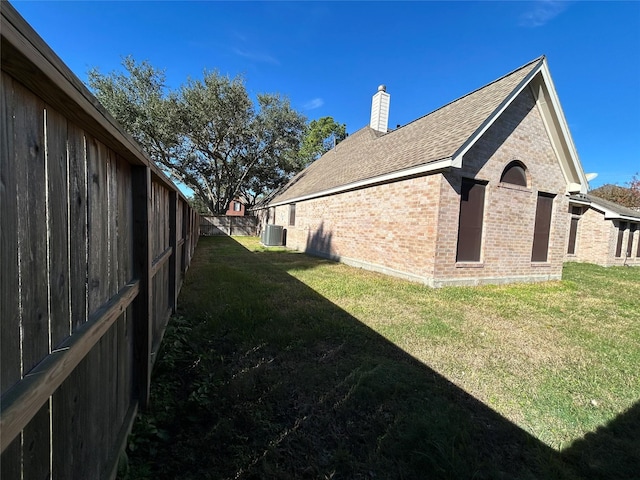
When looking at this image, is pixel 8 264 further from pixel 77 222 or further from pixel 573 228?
pixel 573 228

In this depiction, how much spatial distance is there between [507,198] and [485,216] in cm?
90

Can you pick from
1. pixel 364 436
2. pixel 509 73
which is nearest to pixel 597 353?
pixel 364 436

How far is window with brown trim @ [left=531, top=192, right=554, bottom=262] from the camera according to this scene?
8.93 metres

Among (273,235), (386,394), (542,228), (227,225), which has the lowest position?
(386,394)

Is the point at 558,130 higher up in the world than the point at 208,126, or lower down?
lower down

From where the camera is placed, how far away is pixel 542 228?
9062 mm

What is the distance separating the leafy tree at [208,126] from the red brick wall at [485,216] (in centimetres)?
1704

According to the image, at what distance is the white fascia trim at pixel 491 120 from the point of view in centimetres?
666

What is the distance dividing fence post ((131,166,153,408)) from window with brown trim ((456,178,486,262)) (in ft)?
23.2

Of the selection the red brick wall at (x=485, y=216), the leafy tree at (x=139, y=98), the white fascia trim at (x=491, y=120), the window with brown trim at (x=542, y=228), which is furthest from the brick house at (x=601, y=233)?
the leafy tree at (x=139, y=98)

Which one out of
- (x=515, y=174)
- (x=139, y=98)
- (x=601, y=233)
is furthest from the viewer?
(x=139, y=98)

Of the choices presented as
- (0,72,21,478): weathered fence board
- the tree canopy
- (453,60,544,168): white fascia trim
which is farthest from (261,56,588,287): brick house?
the tree canopy

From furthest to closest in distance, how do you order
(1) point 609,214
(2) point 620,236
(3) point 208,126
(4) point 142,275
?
(3) point 208,126
(2) point 620,236
(1) point 609,214
(4) point 142,275

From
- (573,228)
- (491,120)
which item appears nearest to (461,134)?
(491,120)
